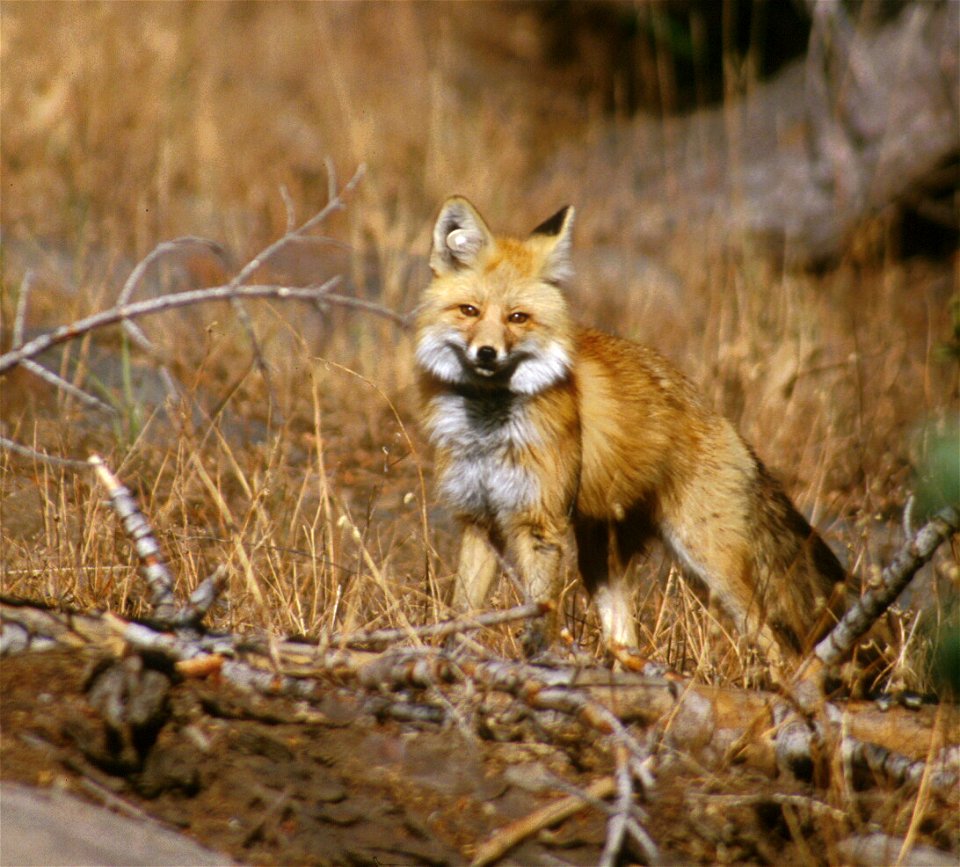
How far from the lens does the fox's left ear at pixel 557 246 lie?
4473mm

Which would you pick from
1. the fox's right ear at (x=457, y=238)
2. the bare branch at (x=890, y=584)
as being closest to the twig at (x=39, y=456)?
the fox's right ear at (x=457, y=238)

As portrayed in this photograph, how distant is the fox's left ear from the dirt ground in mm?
2117

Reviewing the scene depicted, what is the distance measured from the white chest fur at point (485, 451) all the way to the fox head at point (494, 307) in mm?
92

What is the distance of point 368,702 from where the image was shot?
2.90 metres

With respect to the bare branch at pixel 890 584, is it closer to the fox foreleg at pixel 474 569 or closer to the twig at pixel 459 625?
the twig at pixel 459 625

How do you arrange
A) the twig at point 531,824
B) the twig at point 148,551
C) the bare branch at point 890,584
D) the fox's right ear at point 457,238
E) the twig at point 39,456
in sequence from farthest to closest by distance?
1. the fox's right ear at point 457,238
2. the twig at point 39,456
3. the twig at point 148,551
4. the bare branch at point 890,584
5. the twig at point 531,824

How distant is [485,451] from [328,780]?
1821mm

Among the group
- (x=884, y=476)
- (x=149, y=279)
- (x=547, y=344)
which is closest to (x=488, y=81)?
(x=149, y=279)

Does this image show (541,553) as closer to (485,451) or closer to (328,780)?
(485,451)

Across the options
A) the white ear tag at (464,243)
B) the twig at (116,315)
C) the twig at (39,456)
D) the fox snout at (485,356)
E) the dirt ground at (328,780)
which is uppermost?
the white ear tag at (464,243)

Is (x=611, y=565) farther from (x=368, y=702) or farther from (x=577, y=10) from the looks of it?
(x=577, y=10)

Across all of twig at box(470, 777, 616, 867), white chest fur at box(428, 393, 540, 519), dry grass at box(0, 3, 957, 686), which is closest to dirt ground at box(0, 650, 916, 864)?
twig at box(470, 777, 616, 867)

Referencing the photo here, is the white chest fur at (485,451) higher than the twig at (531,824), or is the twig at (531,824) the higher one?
the white chest fur at (485,451)

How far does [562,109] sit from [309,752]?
11.2 m
